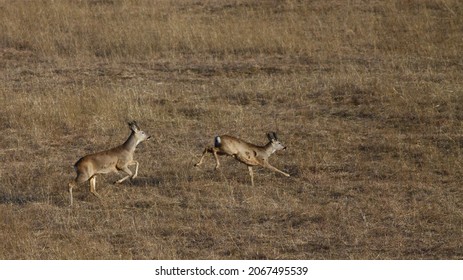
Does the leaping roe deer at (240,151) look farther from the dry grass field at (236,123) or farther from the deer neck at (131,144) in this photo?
the deer neck at (131,144)

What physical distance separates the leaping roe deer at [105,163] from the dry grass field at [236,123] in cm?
20

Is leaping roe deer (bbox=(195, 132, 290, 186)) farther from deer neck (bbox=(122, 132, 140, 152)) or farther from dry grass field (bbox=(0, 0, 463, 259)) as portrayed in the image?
deer neck (bbox=(122, 132, 140, 152))

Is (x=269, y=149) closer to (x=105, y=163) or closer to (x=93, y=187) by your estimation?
(x=105, y=163)

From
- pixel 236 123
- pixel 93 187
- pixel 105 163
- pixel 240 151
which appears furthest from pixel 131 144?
pixel 236 123

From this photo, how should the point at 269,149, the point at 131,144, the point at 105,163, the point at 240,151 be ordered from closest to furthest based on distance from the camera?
the point at 105,163 < the point at 240,151 < the point at 131,144 < the point at 269,149

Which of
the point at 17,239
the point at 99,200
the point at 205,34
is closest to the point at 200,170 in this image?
the point at 99,200

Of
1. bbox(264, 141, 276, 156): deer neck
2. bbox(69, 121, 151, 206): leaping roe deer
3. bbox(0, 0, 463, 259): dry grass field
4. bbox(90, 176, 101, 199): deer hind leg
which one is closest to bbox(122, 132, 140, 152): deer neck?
bbox(69, 121, 151, 206): leaping roe deer

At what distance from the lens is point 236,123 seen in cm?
1239

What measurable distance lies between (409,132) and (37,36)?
7.38 metres

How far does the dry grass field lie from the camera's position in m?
8.63

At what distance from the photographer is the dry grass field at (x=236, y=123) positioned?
8.63 metres

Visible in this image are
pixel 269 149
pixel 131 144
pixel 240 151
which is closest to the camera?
pixel 240 151

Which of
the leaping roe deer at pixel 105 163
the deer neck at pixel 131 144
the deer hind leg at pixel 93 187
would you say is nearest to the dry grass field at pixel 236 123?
the deer hind leg at pixel 93 187

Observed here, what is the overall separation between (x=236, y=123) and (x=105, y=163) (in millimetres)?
3113
